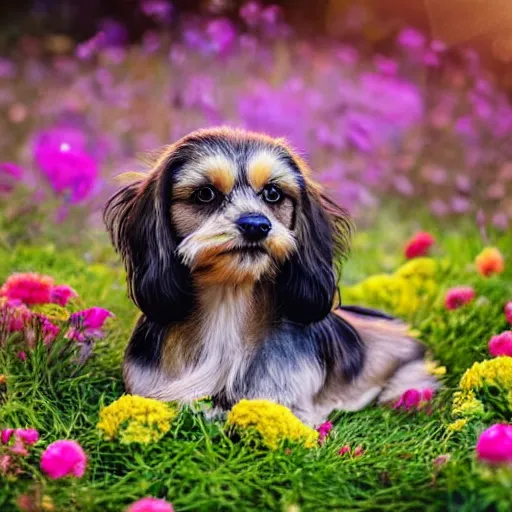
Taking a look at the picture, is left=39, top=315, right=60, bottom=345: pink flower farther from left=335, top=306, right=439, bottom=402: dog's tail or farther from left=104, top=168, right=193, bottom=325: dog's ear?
left=335, top=306, right=439, bottom=402: dog's tail

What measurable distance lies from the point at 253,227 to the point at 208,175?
0.31 m

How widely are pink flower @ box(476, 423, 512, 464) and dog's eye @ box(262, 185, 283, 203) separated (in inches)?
46.8

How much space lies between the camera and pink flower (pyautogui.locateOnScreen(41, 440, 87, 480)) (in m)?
2.56

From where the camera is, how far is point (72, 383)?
10.8ft

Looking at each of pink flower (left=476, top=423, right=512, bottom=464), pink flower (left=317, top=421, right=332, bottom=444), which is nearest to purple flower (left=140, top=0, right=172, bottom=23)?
pink flower (left=317, top=421, right=332, bottom=444)

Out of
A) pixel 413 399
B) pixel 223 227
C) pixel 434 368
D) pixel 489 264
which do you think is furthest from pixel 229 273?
pixel 489 264

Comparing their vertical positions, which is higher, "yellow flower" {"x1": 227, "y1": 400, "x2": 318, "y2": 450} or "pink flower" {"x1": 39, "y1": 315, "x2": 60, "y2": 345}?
"yellow flower" {"x1": 227, "y1": 400, "x2": 318, "y2": 450}

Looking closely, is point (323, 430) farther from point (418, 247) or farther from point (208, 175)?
point (418, 247)

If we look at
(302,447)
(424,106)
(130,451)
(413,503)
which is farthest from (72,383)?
(424,106)

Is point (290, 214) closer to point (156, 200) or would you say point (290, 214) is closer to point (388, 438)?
point (156, 200)

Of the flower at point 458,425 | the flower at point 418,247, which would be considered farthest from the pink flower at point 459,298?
the flower at point 458,425

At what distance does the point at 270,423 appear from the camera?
2830mm

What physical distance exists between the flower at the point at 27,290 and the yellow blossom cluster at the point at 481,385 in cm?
184

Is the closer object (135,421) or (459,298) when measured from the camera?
(135,421)
